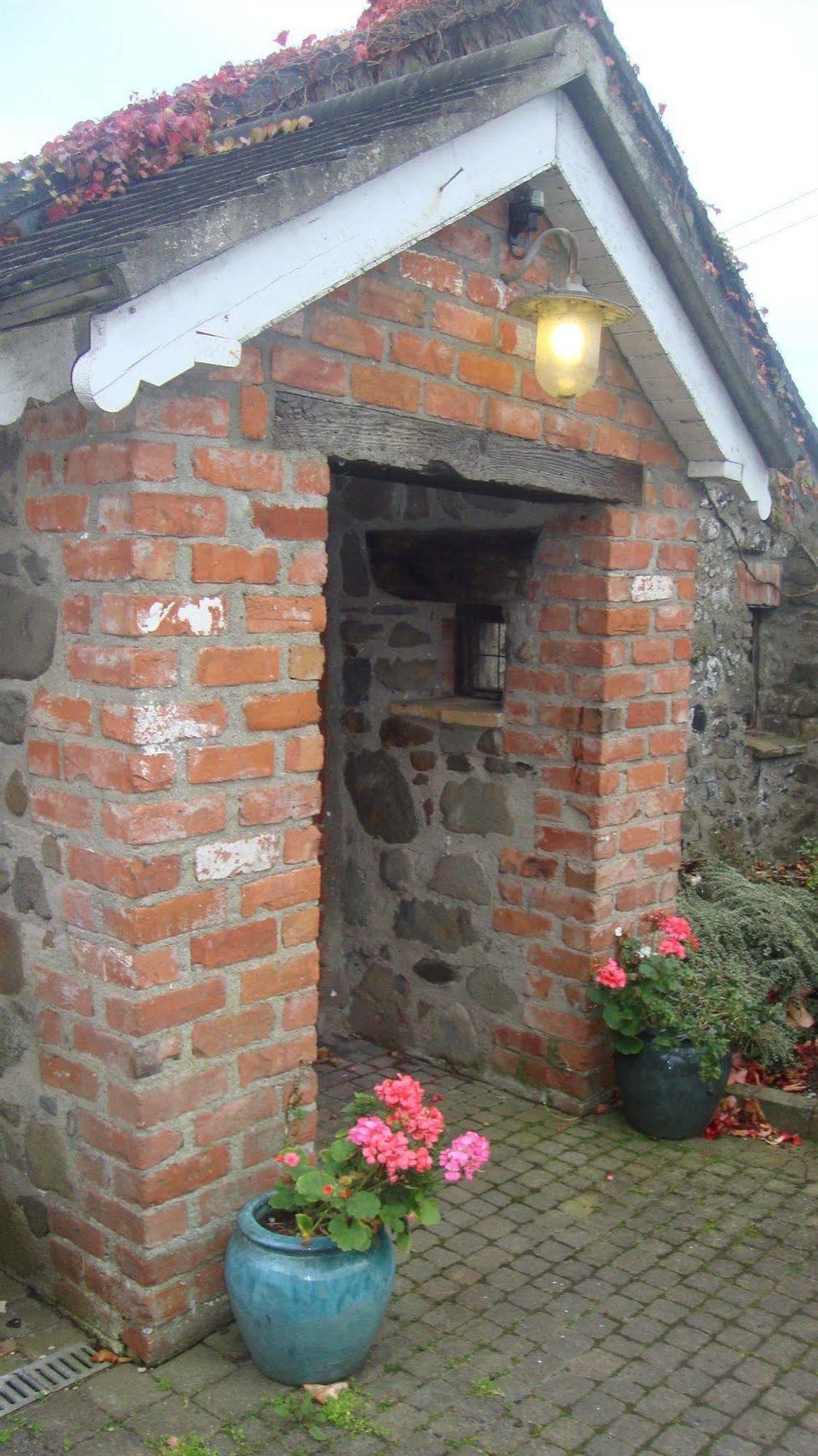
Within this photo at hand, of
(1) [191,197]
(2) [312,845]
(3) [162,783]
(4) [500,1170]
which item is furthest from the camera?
(4) [500,1170]

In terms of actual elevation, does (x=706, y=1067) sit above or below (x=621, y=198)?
below

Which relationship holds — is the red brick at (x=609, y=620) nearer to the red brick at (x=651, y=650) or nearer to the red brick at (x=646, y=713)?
the red brick at (x=651, y=650)

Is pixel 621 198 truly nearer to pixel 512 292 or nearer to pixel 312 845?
pixel 512 292

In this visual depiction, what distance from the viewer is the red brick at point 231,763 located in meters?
2.85

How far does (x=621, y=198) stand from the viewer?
3717 mm

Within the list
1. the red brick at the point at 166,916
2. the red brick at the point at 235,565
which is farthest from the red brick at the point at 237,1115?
the red brick at the point at 235,565

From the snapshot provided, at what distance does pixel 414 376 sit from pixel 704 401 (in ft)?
4.48

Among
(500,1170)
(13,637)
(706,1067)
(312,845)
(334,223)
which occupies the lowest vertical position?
(500,1170)

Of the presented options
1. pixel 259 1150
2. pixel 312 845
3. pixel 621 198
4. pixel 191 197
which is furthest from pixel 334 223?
pixel 259 1150

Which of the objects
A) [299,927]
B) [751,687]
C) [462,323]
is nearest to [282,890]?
[299,927]

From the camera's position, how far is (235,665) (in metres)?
2.91

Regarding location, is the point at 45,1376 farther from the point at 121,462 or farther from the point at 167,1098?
the point at 121,462

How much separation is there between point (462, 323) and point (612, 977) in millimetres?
2322

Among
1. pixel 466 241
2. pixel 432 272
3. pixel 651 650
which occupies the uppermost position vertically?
pixel 466 241
